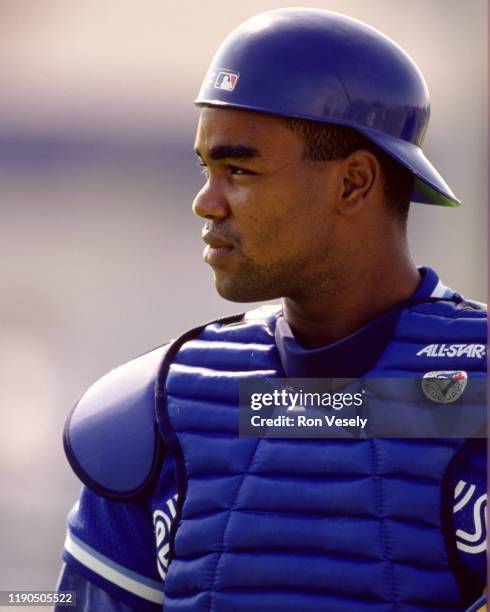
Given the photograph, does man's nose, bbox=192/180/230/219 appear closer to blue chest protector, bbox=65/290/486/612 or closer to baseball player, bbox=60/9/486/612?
baseball player, bbox=60/9/486/612

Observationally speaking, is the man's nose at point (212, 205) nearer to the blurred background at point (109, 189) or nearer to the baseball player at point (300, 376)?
the baseball player at point (300, 376)

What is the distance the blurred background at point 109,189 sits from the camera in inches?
207

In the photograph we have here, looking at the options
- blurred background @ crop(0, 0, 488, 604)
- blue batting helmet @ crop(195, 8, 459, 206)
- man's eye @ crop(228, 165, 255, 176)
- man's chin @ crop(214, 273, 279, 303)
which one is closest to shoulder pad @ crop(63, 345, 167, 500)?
man's chin @ crop(214, 273, 279, 303)

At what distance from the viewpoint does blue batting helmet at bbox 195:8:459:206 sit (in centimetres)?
183

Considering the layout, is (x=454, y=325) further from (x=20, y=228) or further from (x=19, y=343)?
(x=20, y=228)

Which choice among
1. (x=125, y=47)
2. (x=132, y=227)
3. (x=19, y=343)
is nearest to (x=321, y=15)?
(x=19, y=343)

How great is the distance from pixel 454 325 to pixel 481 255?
426 centimetres

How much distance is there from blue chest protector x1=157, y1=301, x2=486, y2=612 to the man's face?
148 millimetres

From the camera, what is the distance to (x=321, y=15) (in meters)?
1.88

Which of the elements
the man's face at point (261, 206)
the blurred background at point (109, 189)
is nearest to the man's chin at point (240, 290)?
the man's face at point (261, 206)

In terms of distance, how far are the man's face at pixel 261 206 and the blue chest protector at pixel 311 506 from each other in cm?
15

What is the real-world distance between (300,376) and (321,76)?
0.42m

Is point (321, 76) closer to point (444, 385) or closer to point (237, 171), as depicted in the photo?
point (237, 171)

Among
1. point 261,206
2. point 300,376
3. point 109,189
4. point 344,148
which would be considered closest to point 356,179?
point 344,148
